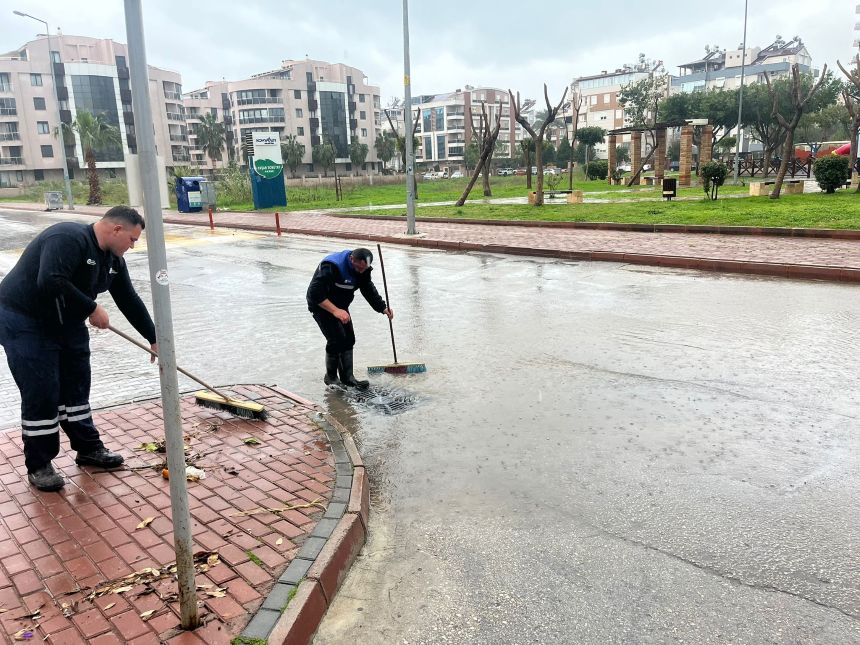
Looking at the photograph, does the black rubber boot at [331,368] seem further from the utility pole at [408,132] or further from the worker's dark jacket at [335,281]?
the utility pole at [408,132]

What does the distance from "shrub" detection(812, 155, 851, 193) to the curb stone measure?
23101mm

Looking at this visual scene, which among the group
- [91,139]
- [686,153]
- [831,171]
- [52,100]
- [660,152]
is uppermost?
[52,100]

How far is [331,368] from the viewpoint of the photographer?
5965 mm

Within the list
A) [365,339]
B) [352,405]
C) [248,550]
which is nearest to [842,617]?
[248,550]

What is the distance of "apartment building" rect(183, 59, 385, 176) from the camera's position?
89625mm

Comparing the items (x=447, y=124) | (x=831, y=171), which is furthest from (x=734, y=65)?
(x=831, y=171)

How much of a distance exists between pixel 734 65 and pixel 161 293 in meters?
120

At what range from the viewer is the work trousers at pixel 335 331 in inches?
229

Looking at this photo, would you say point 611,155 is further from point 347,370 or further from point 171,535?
point 171,535

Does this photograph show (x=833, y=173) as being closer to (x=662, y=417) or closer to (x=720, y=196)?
(x=720, y=196)

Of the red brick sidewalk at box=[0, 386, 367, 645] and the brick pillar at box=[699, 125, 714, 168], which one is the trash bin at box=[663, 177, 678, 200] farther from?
the red brick sidewalk at box=[0, 386, 367, 645]

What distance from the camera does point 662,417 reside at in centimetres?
495

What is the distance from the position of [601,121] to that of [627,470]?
114 metres

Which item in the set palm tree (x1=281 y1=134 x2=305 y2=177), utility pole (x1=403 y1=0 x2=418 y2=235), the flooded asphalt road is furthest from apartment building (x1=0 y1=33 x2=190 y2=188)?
the flooded asphalt road
